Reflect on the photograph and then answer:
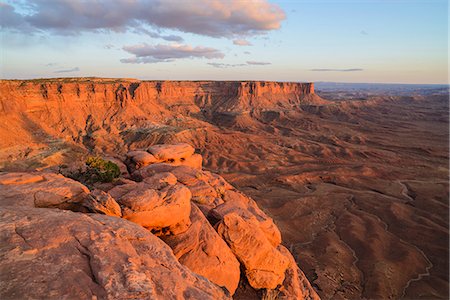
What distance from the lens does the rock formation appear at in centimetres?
732

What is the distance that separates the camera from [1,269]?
6930 millimetres

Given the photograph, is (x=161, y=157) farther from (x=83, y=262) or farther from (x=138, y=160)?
(x=83, y=262)

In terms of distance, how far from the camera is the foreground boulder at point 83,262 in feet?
22.6

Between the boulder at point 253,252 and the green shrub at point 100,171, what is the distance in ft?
34.0

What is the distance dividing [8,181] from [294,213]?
36.6m

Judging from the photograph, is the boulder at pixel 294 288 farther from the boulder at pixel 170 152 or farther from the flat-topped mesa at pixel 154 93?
the flat-topped mesa at pixel 154 93

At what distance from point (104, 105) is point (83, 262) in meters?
94.4

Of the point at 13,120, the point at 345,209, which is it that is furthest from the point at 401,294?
the point at 13,120

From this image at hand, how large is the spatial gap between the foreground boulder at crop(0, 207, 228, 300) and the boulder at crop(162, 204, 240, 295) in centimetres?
295

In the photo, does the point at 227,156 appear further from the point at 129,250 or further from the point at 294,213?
the point at 129,250

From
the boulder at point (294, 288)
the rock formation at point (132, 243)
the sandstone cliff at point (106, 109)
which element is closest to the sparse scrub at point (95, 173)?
the rock formation at point (132, 243)

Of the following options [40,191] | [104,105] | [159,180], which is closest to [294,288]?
[159,180]

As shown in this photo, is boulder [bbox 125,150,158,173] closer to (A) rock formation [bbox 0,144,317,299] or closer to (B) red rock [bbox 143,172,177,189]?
(A) rock formation [bbox 0,144,317,299]

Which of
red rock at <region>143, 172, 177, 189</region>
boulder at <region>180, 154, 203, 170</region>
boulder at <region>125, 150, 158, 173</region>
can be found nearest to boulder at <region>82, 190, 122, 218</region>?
red rock at <region>143, 172, 177, 189</region>
